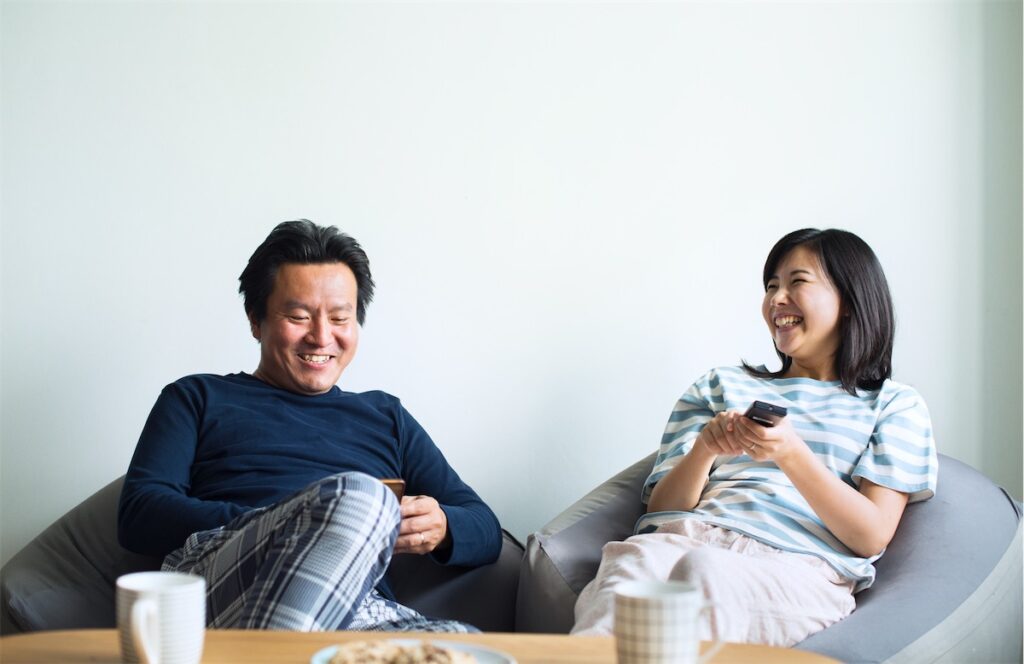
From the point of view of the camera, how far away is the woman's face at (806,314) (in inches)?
78.4

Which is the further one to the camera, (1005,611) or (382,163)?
(382,163)

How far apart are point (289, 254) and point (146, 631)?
4.04 feet

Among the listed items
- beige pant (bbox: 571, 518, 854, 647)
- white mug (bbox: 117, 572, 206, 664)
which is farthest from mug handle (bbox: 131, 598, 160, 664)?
beige pant (bbox: 571, 518, 854, 647)

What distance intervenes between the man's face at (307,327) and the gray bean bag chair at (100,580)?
0.42m

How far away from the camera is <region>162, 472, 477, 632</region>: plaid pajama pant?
48.1 inches

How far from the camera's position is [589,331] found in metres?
2.46

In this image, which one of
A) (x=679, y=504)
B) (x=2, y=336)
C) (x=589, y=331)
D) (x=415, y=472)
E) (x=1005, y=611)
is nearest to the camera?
(x=1005, y=611)

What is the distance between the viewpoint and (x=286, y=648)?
102 cm

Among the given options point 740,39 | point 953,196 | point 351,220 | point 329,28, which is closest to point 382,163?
point 351,220

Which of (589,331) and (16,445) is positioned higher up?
(589,331)

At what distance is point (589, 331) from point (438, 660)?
→ 1.63 metres

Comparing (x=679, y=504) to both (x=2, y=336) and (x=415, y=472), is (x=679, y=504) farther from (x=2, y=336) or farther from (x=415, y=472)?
(x=2, y=336)

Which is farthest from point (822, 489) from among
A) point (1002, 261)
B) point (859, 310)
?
point (1002, 261)

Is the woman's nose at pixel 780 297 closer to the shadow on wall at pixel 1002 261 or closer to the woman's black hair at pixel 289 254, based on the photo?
the shadow on wall at pixel 1002 261
